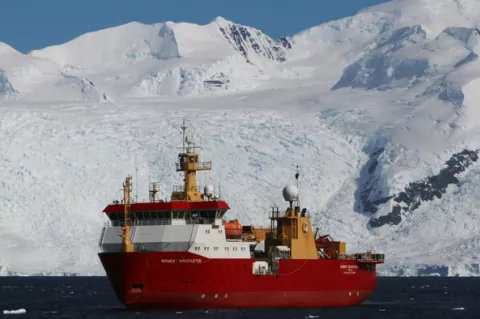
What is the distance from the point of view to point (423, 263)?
125 meters

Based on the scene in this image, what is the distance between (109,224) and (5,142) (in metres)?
67.1

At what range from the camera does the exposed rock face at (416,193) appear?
141625 mm

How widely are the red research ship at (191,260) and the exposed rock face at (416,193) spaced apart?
73871mm

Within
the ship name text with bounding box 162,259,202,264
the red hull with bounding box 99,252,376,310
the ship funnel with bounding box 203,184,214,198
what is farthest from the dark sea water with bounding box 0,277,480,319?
the ship funnel with bounding box 203,184,214,198

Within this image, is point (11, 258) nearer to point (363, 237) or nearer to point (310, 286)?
point (363, 237)

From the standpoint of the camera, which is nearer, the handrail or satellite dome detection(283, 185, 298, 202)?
the handrail

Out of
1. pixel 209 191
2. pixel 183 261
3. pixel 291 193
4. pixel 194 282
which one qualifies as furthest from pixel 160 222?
pixel 291 193

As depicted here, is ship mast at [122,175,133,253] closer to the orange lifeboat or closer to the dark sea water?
the dark sea water

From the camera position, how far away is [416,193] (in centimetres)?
14200

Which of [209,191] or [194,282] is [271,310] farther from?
[209,191]

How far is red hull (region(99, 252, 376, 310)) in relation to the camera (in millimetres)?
61125

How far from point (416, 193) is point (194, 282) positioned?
8369 centimetres

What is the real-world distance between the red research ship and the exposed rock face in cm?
7387

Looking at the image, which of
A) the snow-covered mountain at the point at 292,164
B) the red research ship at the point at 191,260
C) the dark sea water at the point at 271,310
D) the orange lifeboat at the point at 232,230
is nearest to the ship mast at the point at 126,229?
the red research ship at the point at 191,260
